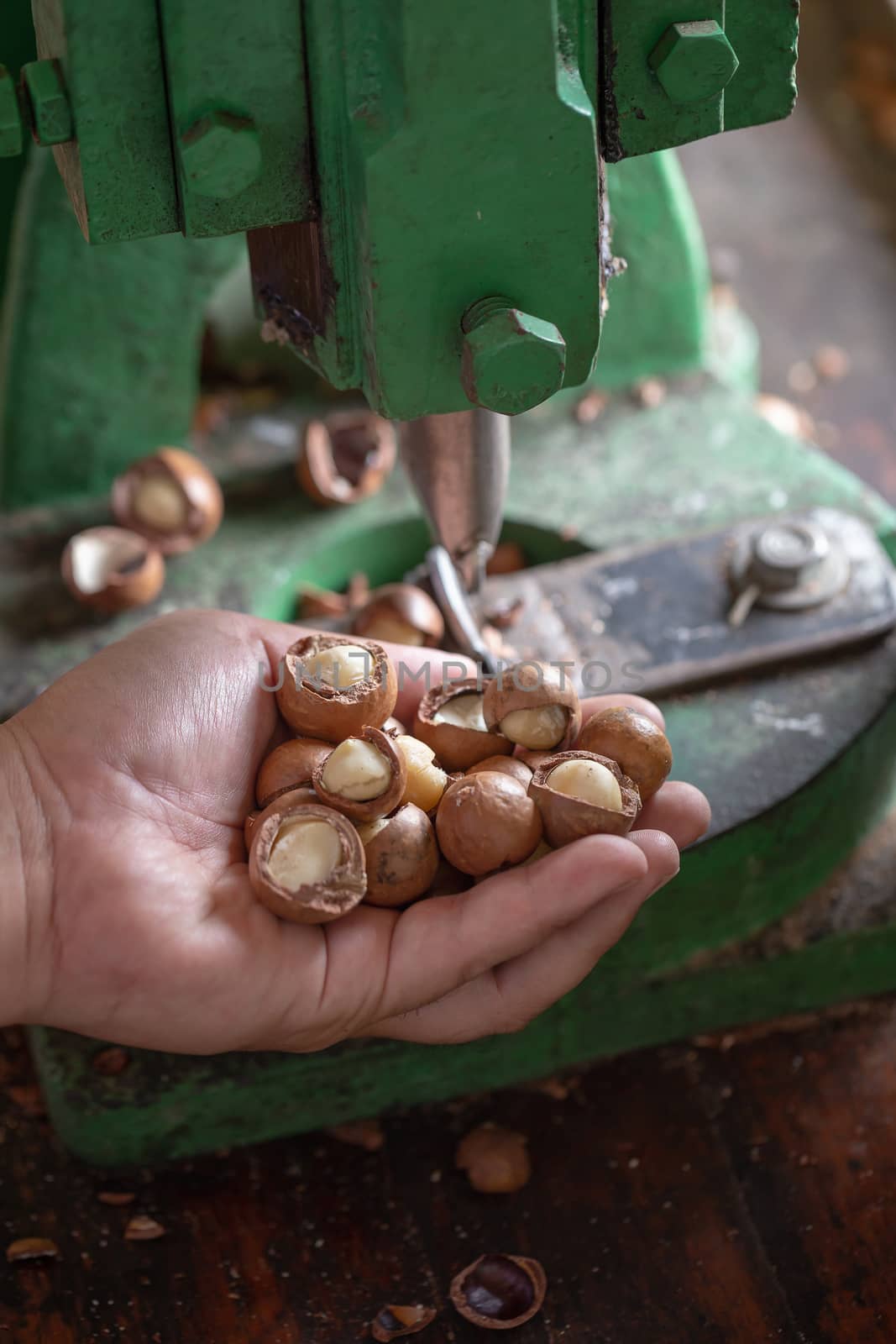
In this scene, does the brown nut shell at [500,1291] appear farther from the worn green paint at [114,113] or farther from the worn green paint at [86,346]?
the worn green paint at [86,346]

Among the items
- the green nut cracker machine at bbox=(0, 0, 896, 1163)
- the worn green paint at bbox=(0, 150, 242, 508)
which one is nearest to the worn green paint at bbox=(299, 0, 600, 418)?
the green nut cracker machine at bbox=(0, 0, 896, 1163)

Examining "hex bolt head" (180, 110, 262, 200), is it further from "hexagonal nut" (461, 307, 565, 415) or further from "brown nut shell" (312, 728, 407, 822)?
"brown nut shell" (312, 728, 407, 822)

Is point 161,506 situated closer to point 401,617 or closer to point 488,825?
point 401,617

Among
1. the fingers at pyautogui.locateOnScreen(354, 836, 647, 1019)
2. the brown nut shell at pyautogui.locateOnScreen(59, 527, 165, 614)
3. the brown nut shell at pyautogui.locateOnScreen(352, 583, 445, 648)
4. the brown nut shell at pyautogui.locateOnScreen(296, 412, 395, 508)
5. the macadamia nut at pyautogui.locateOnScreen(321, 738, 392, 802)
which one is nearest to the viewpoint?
the fingers at pyautogui.locateOnScreen(354, 836, 647, 1019)

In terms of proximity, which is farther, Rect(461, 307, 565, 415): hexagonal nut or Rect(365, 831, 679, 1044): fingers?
Rect(365, 831, 679, 1044): fingers

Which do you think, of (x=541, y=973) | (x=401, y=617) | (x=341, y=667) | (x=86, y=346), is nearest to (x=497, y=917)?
(x=541, y=973)
